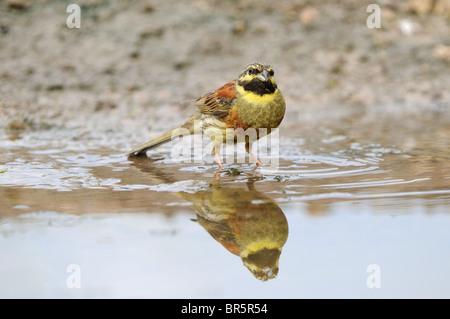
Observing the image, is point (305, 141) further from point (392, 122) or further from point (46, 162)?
point (46, 162)

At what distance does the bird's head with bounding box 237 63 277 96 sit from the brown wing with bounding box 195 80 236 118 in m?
0.13

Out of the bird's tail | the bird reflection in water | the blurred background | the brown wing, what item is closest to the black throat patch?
the brown wing

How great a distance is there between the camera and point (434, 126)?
8.04 metres

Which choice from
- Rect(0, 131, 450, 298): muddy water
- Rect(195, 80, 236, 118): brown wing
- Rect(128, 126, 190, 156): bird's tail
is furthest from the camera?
Rect(128, 126, 190, 156): bird's tail

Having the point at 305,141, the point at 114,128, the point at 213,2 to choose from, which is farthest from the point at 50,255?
the point at 213,2

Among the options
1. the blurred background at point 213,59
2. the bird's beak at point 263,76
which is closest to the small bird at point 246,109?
the bird's beak at point 263,76

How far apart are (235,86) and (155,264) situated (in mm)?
3236

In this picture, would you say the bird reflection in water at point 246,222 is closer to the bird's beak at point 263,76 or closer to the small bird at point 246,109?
the small bird at point 246,109

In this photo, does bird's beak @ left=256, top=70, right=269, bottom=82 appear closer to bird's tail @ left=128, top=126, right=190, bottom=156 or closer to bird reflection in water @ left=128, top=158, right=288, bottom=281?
bird's tail @ left=128, top=126, right=190, bottom=156

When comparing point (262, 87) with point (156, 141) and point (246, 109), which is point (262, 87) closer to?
point (246, 109)

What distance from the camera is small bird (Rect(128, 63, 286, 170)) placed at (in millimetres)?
5617

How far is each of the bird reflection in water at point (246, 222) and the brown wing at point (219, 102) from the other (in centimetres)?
112

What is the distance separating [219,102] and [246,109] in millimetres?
361

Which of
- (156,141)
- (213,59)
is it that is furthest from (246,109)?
(213,59)
